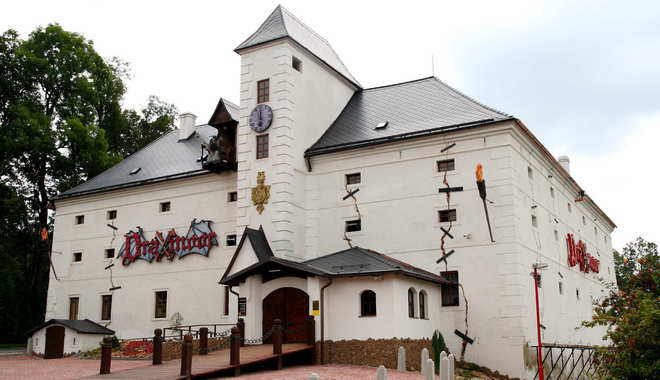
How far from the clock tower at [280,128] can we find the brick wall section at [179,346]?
432 centimetres

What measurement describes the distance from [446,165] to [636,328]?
40.3ft

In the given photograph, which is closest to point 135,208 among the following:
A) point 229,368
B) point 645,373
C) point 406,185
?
point 406,185

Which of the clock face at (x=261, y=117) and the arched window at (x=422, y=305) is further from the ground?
the clock face at (x=261, y=117)

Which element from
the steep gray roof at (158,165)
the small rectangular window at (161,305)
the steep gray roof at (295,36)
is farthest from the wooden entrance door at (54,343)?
the steep gray roof at (295,36)

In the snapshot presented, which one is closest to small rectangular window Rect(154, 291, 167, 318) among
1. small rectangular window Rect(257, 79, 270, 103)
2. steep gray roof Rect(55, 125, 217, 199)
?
steep gray roof Rect(55, 125, 217, 199)

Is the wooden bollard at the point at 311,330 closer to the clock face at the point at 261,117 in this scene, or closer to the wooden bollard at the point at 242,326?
the wooden bollard at the point at 242,326

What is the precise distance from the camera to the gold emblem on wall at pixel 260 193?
98.2 ft

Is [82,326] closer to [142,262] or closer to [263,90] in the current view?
[142,262]

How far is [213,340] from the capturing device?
89.9 feet

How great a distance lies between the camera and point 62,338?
105 ft

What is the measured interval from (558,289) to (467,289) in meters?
6.42

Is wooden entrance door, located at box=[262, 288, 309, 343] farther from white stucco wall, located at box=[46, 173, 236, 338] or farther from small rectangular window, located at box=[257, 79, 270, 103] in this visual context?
small rectangular window, located at box=[257, 79, 270, 103]

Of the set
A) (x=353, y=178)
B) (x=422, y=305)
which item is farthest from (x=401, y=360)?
(x=353, y=178)

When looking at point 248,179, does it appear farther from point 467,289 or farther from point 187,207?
point 467,289
